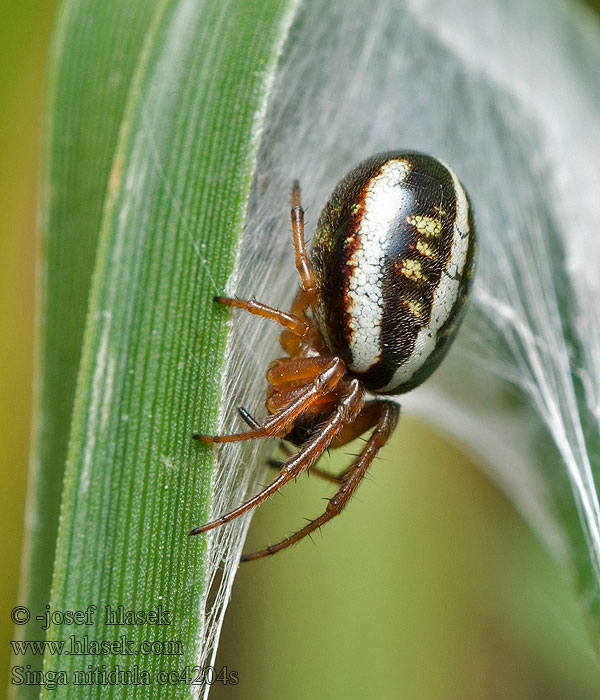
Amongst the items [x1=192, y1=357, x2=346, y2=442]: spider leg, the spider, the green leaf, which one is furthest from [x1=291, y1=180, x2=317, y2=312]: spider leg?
the green leaf

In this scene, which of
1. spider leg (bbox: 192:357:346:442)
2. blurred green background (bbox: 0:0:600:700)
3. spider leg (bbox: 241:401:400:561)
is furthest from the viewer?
blurred green background (bbox: 0:0:600:700)

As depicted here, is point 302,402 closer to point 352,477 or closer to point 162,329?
point 352,477

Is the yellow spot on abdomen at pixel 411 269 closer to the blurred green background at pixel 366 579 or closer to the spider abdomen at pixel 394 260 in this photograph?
the spider abdomen at pixel 394 260

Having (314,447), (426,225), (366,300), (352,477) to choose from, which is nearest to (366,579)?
(352,477)

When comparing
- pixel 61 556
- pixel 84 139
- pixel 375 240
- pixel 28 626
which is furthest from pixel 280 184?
pixel 28 626

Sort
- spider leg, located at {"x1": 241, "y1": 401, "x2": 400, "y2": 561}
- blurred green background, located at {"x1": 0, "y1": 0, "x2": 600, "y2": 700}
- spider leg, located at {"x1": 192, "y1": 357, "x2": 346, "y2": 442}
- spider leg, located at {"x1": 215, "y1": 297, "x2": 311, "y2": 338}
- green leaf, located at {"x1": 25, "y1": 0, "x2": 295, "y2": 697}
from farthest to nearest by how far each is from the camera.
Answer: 1. blurred green background, located at {"x1": 0, "y1": 0, "x2": 600, "y2": 700}
2. spider leg, located at {"x1": 241, "y1": 401, "x2": 400, "y2": 561}
3. spider leg, located at {"x1": 192, "y1": 357, "x2": 346, "y2": 442}
4. spider leg, located at {"x1": 215, "y1": 297, "x2": 311, "y2": 338}
5. green leaf, located at {"x1": 25, "y1": 0, "x2": 295, "y2": 697}

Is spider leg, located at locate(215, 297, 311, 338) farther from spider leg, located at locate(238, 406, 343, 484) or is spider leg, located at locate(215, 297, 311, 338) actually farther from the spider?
spider leg, located at locate(238, 406, 343, 484)
